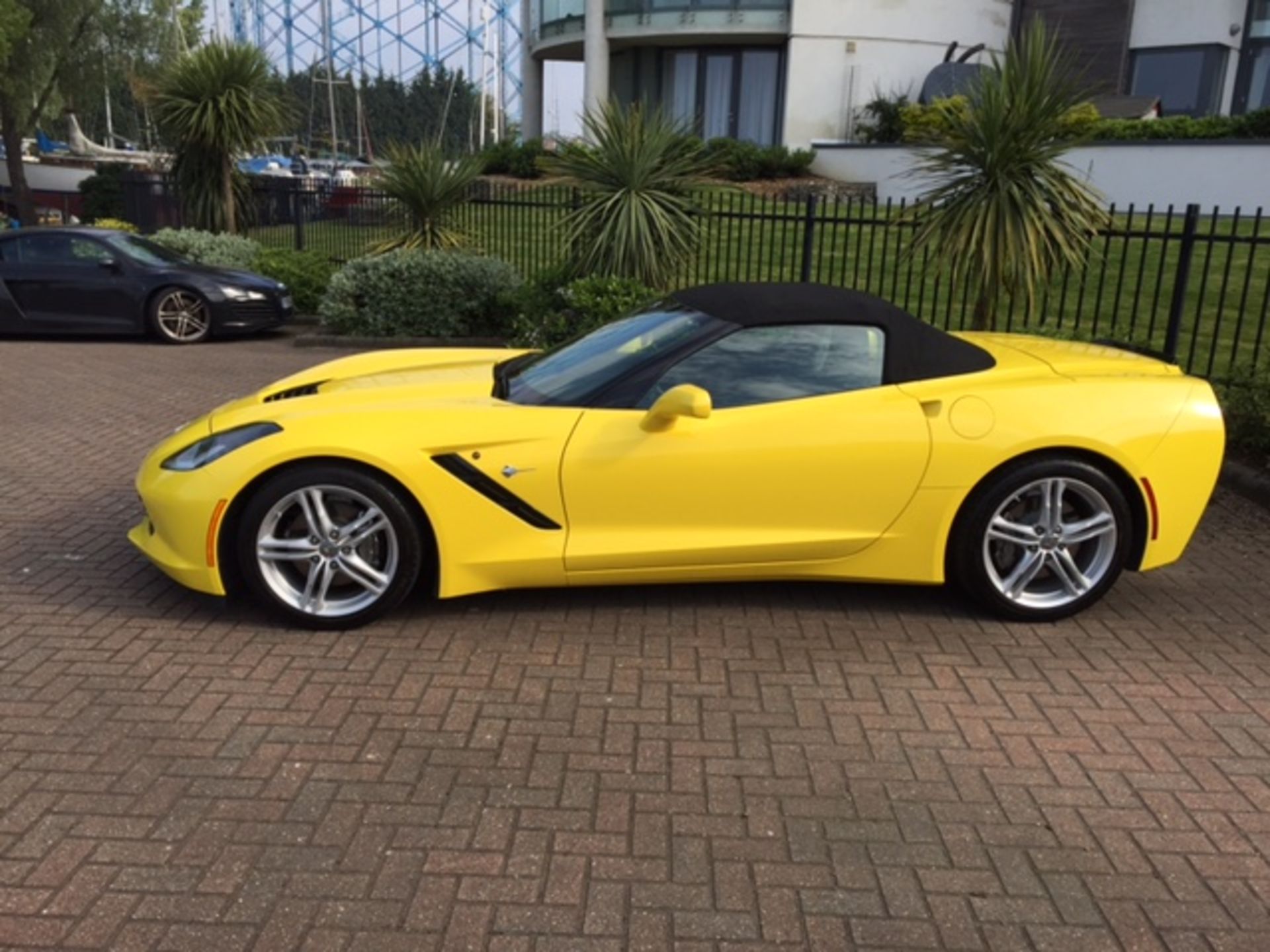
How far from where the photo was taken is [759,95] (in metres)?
28.8

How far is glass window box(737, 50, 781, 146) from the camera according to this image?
28562mm

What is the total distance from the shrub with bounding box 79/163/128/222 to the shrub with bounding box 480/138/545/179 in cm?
846

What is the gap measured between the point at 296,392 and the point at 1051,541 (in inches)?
133

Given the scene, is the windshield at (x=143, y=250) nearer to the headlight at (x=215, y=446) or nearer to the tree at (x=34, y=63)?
the headlight at (x=215, y=446)

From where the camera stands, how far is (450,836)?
288 cm

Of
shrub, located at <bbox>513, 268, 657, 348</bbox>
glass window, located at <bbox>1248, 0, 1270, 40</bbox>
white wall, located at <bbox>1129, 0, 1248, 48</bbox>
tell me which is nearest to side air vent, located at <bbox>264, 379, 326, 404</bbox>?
shrub, located at <bbox>513, 268, 657, 348</bbox>

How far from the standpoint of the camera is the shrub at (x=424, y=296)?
38.9 ft

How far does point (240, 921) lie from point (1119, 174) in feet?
72.0

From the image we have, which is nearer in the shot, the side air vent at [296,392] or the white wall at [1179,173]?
the side air vent at [296,392]

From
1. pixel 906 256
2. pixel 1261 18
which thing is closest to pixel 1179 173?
pixel 1261 18

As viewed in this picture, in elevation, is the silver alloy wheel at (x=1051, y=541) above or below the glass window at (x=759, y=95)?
below

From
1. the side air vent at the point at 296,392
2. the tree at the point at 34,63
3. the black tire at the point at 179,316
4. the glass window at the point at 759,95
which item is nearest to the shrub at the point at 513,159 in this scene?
the glass window at the point at 759,95

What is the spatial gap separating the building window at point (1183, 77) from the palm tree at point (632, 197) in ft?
75.1

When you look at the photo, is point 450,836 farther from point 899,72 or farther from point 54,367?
point 899,72
